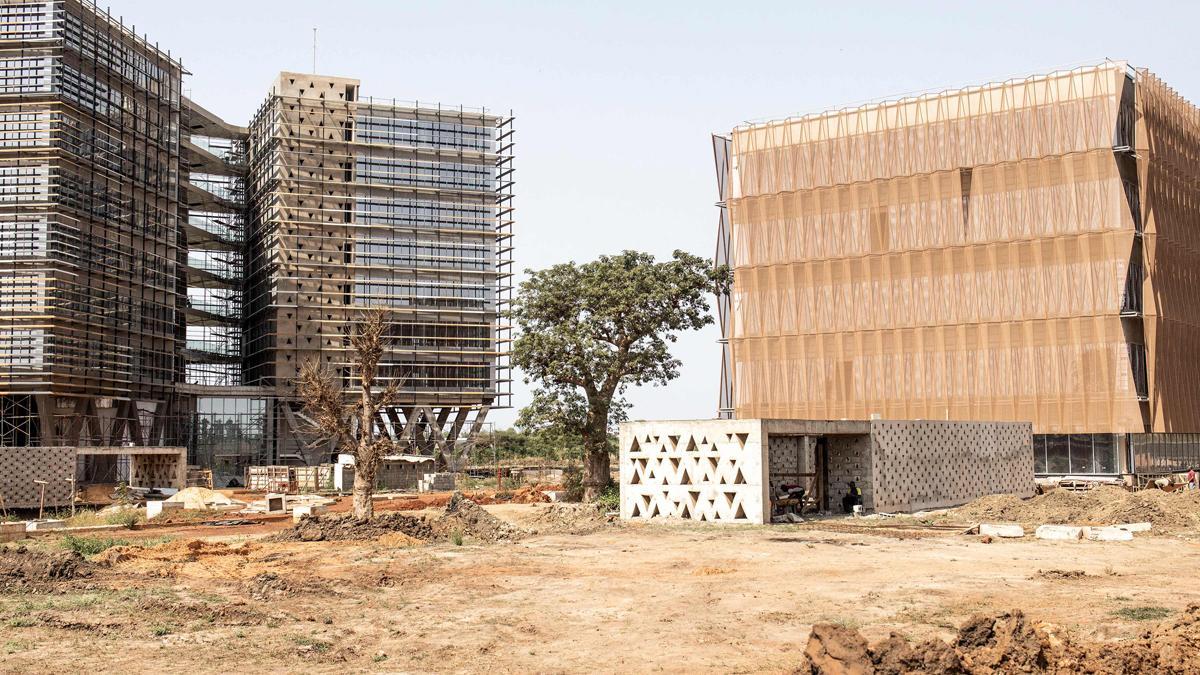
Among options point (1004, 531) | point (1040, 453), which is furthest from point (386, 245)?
point (1004, 531)

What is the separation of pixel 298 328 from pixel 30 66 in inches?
974

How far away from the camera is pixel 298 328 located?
79625 mm

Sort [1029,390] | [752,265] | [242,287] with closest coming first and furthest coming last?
[1029,390] → [752,265] → [242,287]

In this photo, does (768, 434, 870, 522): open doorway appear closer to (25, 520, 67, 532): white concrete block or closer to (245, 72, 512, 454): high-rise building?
(25, 520, 67, 532): white concrete block

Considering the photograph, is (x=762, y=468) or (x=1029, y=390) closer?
(x=762, y=468)

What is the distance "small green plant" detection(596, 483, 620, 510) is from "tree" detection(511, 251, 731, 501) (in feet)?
1.29

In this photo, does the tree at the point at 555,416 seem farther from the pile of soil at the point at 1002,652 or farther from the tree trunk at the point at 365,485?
the pile of soil at the point at 1002,652

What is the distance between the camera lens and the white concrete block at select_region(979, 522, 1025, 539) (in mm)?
27781

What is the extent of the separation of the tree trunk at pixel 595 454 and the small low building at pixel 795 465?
9112mm

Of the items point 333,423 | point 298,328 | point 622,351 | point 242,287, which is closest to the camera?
point 333,423

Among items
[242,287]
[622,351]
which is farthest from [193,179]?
[622,351]

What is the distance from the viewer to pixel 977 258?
62.7 meters

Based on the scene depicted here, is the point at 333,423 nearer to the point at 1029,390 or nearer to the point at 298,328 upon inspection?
the point at 1029,390

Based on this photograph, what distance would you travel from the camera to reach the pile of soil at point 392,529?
2877 centimetres
